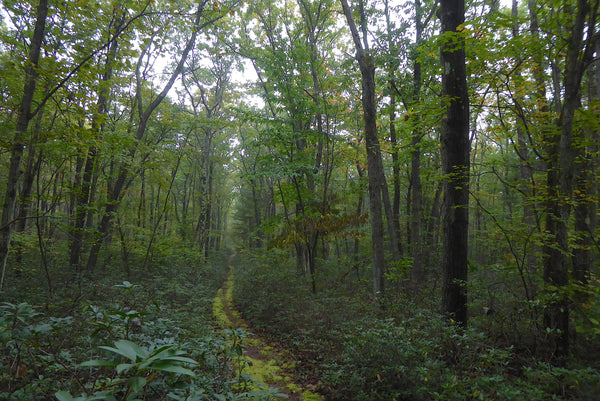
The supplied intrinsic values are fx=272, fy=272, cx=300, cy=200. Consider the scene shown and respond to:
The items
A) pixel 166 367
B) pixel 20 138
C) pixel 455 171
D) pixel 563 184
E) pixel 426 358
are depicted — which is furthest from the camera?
pixel 455 171

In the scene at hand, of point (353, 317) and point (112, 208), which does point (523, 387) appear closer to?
point (353, 317)

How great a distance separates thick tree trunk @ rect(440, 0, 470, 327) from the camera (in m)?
4.43

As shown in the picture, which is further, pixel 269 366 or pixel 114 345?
pixel 269 366

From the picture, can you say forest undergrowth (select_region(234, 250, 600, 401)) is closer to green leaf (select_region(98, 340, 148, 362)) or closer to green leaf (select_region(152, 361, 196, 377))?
green leaf (select_region(152, 361, 196, 377))

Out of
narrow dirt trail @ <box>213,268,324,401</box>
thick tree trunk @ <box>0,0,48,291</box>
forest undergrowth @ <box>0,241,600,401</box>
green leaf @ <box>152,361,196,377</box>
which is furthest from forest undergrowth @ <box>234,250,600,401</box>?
thick tree trunk @ <box>0,0,48,291</box>

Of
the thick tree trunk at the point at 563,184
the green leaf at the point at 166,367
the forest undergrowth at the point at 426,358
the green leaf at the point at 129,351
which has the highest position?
the thick tree trunk at the point at 563,184

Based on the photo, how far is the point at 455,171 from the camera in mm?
4465

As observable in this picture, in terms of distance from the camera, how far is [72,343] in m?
4.04

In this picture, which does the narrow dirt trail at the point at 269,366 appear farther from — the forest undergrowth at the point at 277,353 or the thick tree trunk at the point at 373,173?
the thick tree trunk at the point at 373,173

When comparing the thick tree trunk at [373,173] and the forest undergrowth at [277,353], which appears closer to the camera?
the forest undergrowth at [277,353]

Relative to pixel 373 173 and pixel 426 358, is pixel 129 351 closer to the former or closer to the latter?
pixel 426 358

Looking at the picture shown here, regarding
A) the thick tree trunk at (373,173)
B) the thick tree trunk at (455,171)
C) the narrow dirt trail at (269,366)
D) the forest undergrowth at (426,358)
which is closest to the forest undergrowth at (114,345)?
the narrow dirt trail at (269,366)

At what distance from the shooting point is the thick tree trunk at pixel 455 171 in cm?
443

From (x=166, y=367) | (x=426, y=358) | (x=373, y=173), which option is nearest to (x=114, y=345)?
(x=166, y=367)
